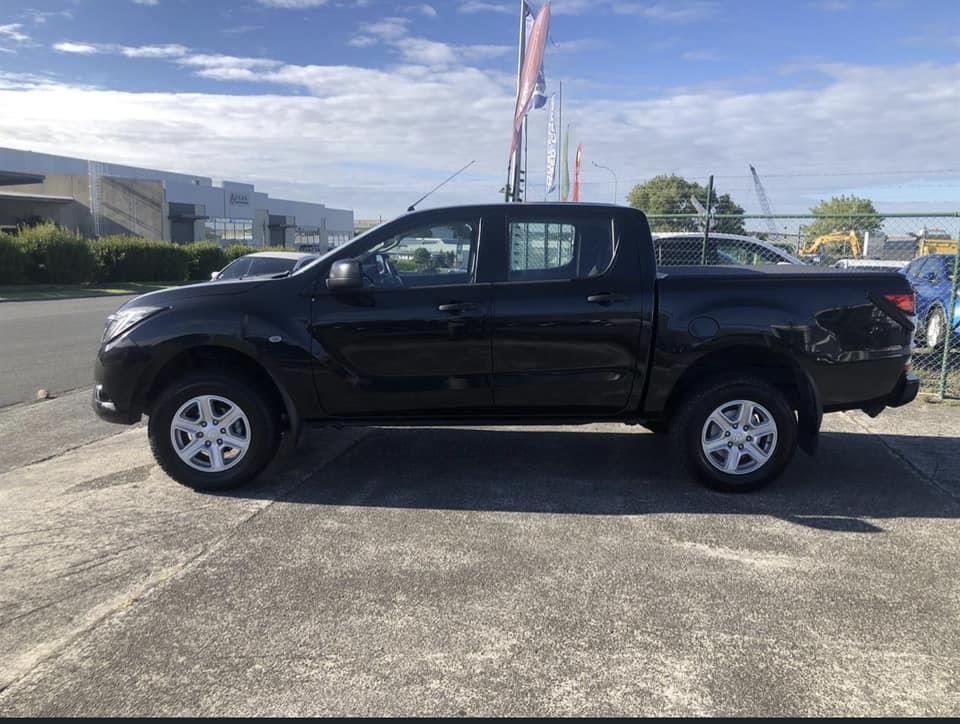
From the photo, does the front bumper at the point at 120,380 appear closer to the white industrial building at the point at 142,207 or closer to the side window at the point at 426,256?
the side window at the point at 426,256

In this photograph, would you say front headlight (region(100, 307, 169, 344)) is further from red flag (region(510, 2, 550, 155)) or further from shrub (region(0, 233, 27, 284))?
shrub (region(0, 233, 27, 284))

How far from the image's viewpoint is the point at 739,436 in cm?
495

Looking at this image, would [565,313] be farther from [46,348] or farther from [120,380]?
[46,348]

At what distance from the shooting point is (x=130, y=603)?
3.47 metres

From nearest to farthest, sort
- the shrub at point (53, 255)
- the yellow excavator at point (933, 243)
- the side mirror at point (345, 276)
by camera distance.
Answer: the side mirror at point (345, 276), the yellow excavator at point (933, 243), the shrub at point (53, 255)

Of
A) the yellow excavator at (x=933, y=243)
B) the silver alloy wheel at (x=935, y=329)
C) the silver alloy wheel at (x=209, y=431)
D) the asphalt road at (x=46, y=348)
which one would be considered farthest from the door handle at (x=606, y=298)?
the yellow excavator at (x=933, y=243)

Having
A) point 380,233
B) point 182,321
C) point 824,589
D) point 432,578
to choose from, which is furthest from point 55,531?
point 824,589

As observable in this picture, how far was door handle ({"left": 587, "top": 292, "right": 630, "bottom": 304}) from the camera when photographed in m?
4.88

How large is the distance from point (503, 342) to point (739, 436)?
1.69 m

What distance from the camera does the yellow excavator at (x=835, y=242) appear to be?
1323 cm

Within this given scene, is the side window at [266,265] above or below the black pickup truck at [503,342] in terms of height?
above

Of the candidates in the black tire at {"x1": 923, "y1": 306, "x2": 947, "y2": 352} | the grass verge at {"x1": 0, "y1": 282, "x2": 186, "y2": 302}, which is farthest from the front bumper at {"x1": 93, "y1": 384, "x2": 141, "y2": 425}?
the grass verge at {"x1": 0, "y1": 282, "x2": 186, "y2": 302}

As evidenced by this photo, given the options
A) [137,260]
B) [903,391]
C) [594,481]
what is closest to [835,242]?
[903,391]

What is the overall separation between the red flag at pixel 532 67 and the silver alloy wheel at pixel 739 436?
12759 millimetres
